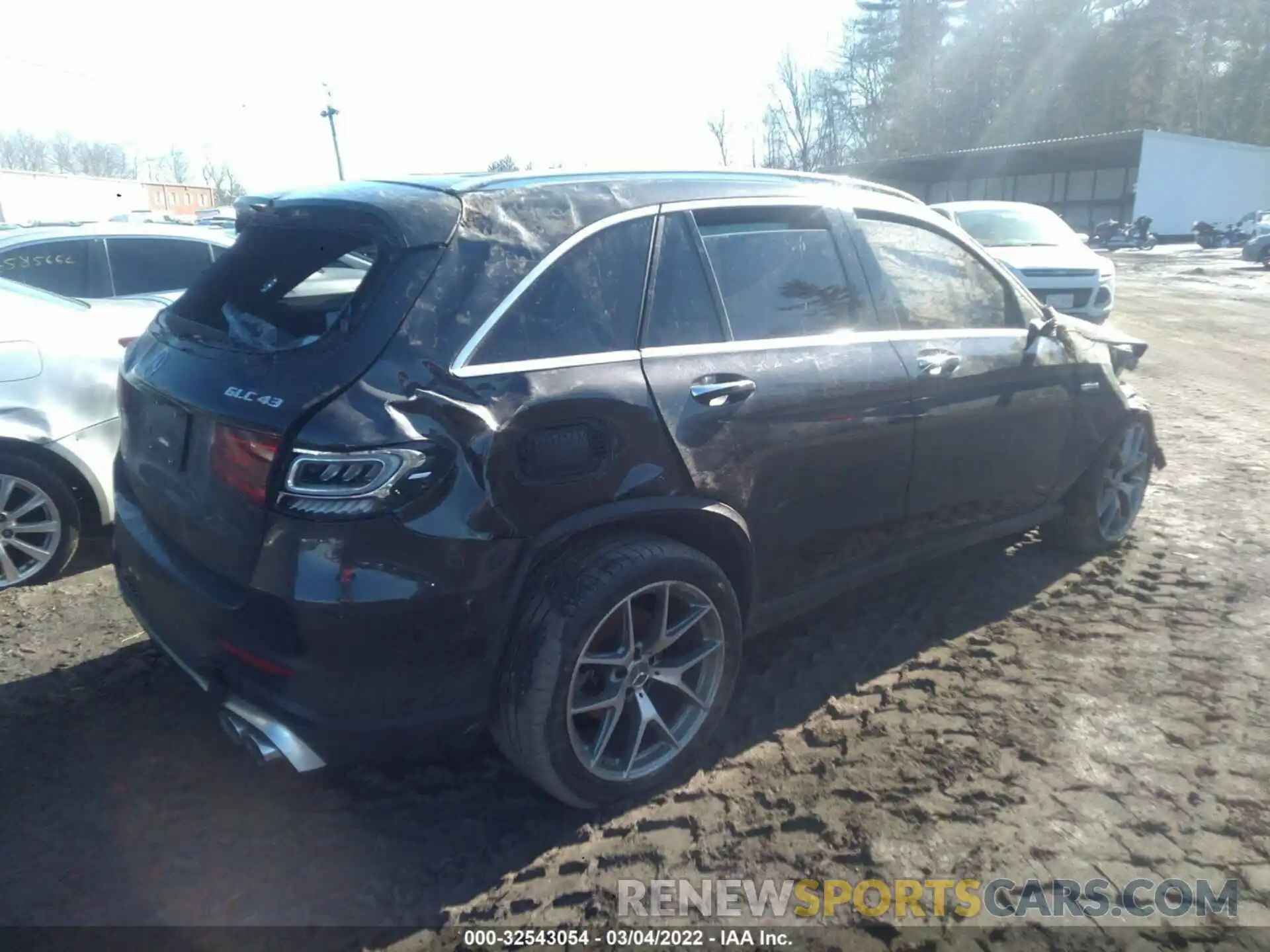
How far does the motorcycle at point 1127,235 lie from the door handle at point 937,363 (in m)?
41.0

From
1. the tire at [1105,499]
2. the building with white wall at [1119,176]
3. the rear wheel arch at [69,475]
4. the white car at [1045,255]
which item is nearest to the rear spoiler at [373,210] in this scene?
the rear wheel arch at [69,475]

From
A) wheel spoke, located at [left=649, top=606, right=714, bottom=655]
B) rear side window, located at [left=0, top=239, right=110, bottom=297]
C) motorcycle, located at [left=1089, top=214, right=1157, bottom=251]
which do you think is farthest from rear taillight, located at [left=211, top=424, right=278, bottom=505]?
motorcycle, located at [left=1089, top=214, right=1157, bottom=251]

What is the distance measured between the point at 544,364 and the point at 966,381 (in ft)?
6.36

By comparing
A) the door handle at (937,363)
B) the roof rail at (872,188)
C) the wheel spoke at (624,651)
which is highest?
the roof rail at (872,188)

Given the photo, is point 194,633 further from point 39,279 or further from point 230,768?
point 39,279

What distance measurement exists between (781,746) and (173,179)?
2735 inches

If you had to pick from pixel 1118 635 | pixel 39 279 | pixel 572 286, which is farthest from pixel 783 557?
pixel 39 279

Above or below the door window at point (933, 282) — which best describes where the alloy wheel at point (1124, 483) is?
below

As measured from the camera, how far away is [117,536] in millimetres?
3225

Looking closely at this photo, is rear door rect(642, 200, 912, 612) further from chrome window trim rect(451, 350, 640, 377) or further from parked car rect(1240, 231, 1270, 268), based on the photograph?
parked car rect(1240, 231, 1270, 268)

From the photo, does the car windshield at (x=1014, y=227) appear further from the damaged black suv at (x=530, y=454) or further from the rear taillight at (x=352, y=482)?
the rear taillight at (x=352, y=482)

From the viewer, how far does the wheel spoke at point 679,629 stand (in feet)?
9.82

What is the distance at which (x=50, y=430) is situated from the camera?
4461 mm

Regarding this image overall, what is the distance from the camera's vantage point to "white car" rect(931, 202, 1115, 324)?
10.8 meters
